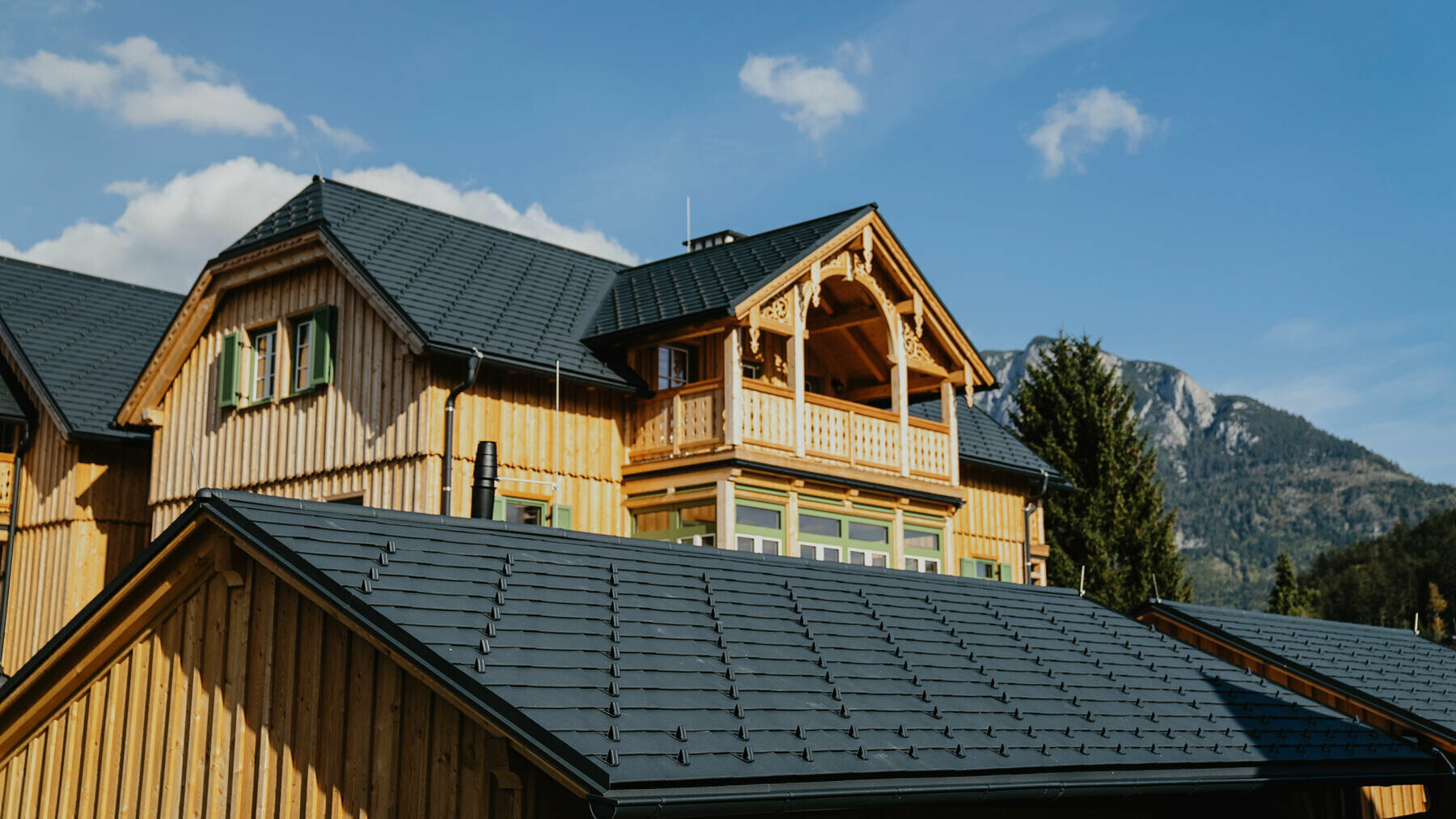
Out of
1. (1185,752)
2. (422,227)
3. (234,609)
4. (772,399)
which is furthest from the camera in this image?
(422,227)

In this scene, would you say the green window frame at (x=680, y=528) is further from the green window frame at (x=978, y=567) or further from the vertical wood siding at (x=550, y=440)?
the green window frame at (x=978, y=567)

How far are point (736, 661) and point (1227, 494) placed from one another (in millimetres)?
185861

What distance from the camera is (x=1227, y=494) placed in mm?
182375

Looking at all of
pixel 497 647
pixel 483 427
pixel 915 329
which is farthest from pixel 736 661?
pixel 915 329

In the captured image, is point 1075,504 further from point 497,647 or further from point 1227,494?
point 1227,494

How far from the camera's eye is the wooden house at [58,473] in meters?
23.9

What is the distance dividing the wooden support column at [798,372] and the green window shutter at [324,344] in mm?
6848

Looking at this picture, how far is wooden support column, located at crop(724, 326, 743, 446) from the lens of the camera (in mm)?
19547

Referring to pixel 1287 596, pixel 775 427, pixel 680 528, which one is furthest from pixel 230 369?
pixel 1287 596

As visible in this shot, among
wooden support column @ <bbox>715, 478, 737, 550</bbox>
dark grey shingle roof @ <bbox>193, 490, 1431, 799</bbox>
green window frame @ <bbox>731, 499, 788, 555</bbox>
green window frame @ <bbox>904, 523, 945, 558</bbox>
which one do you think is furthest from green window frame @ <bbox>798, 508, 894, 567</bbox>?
dark grey shingle roof @ <bbox>193, 490, 1431, 799</bbox>

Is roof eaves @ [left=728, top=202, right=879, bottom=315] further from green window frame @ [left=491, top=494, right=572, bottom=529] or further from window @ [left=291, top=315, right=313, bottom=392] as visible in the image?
window @ [left=291, top=315, right=313, bottom=392]

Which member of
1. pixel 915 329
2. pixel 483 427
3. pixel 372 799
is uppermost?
pixel 915 329

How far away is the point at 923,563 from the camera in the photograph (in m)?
22.7

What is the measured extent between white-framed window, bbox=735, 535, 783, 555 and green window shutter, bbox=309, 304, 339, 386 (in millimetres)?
6530
